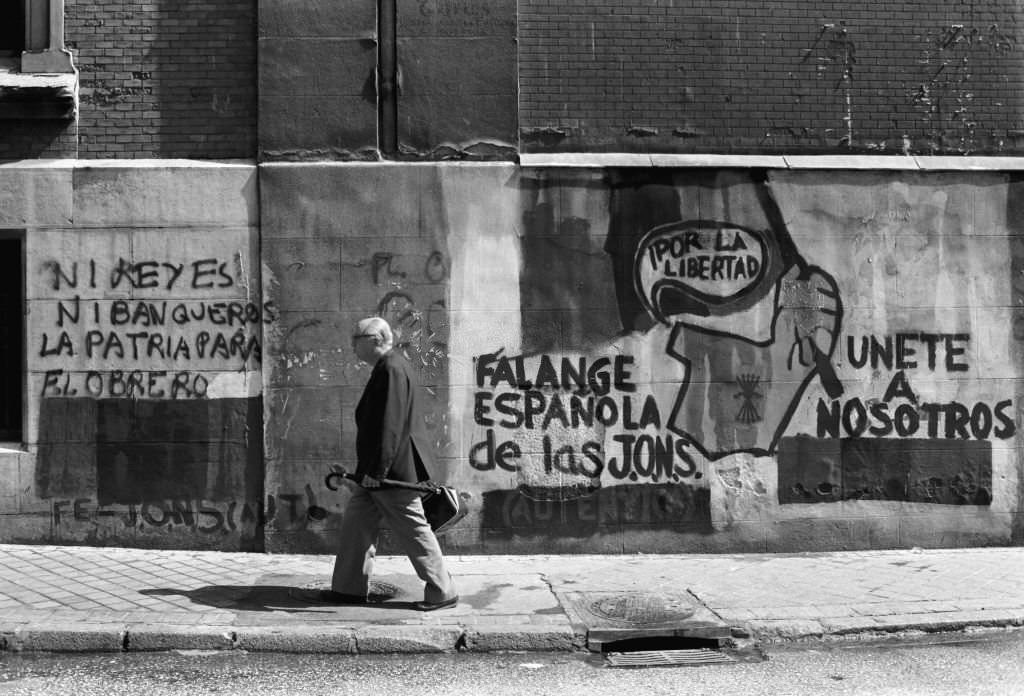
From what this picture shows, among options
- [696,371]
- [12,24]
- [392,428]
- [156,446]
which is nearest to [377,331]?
[392,428]

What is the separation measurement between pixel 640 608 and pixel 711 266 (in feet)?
9.81

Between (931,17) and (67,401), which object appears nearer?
(67,401)

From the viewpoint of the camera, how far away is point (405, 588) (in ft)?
22.1

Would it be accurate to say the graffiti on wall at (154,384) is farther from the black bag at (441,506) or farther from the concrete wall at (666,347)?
the black bag at (441,506)

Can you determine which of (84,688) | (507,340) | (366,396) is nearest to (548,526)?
(507,340)

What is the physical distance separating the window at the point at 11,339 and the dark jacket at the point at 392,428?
11.6 ft

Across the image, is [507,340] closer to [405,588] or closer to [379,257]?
[379,257]

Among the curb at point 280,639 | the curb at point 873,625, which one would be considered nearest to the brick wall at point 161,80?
the curb at point 280,639

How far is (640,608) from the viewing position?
6367 millimetres

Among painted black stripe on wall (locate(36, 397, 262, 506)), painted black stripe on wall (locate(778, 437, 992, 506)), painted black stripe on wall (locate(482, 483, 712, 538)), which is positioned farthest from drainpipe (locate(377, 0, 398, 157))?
painted black stripe on wall (locate(778, 437, 992, 506))

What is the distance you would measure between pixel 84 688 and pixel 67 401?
132 inches

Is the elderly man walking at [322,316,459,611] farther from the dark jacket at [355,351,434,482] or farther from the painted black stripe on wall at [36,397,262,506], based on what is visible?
the painted black stripe on wall at [36,397,262,506]

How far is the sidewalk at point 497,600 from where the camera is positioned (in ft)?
18.9

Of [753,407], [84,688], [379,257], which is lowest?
[84,688]
